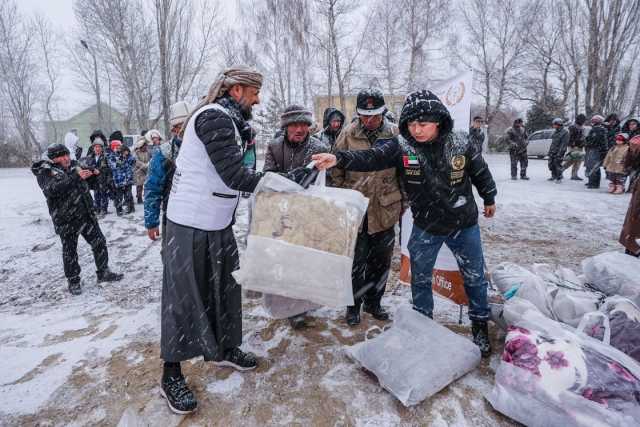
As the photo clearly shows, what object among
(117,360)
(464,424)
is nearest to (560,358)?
(464,424)

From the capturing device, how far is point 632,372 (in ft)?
5.56

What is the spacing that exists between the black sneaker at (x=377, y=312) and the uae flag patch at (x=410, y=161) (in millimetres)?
1378

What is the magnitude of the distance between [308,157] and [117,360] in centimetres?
202

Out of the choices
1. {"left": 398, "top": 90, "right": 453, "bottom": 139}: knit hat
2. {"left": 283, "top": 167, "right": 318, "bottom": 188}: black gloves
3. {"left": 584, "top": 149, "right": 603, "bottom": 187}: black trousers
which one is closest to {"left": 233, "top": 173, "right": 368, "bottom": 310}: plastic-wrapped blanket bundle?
{"left": 283, "top": 167, "right": 318, "bottom": 188}: black gloves

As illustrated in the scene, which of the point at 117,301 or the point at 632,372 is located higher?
the point at 632,372

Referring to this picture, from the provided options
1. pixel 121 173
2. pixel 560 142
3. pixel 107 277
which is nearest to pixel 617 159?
pixel 560 142

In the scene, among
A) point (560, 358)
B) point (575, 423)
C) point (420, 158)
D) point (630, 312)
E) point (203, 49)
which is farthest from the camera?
point (203, 49)

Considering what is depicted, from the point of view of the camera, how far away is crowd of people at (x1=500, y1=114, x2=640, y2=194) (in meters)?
7.93

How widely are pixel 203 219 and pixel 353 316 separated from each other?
1.59 meters

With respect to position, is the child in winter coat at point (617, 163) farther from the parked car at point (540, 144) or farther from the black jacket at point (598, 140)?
the parked car at point (540, 144)

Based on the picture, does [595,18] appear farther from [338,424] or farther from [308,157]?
[338,424]

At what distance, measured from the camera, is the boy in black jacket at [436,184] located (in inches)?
86.0

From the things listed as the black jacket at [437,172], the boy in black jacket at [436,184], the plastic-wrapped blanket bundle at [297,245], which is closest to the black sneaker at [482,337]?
the boy in black jacket at [436,184]

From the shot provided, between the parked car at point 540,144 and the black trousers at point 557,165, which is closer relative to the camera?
the black trousers at point 557,165
